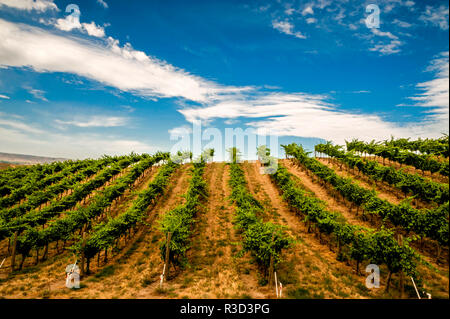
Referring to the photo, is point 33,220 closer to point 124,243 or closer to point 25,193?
point 124,243

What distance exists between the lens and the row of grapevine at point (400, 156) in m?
31.1

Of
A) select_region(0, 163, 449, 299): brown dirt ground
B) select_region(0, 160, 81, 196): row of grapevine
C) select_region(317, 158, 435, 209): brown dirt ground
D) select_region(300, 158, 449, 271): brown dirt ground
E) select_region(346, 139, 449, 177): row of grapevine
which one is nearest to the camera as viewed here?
select_region(300, 158, 449, 271): brown dirt ground

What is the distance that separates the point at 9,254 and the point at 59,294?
43.6 ft

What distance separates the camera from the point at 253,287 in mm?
14430

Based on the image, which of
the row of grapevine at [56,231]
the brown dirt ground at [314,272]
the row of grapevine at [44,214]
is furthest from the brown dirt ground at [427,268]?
the row of grapevine at [44,214]

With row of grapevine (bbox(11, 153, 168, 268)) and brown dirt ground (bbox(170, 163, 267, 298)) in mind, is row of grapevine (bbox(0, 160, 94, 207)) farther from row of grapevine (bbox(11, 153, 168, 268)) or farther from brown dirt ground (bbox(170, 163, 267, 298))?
brown dirt ground (bbox(170, 163, 267, 298))

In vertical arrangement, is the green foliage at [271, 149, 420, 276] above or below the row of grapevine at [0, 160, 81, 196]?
below

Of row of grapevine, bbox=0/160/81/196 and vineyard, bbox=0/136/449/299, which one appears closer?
vineyard, bbox=0/136/449/299

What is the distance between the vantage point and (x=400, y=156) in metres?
37.8

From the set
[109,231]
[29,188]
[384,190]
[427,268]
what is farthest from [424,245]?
[29,188]

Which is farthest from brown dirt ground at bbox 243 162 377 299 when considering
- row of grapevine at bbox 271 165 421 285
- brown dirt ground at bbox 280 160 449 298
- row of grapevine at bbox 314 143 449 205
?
row of grapevine at bbox 314 143 449 205

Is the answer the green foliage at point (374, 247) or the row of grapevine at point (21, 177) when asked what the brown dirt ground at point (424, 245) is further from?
the row of grapevine at point (21, 177)

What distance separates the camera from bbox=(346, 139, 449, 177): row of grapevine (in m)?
31.1
